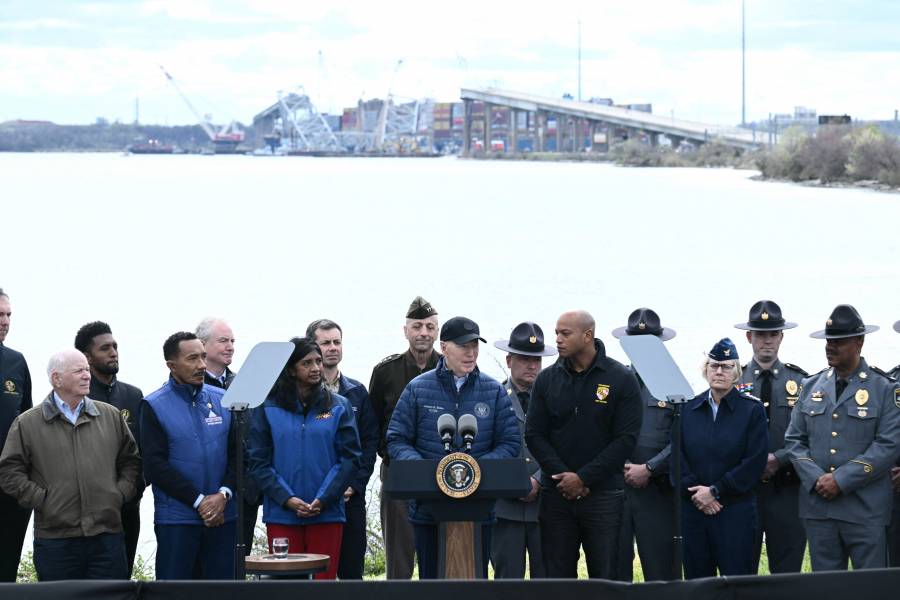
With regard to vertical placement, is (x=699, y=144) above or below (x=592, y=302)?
above

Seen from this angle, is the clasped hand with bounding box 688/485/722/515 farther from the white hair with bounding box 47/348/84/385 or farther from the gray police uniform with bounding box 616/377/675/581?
the white hair with bounding box 47/348/84/385

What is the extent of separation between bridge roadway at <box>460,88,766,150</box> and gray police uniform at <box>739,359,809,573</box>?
130033 mm

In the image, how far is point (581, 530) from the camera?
7254 mm

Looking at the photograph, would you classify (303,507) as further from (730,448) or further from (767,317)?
(767,317)

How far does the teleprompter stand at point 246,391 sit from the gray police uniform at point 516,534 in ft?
5.09

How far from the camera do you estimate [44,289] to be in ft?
118

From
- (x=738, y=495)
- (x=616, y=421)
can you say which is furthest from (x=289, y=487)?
(x=738, y=495)

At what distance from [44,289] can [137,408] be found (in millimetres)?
29810

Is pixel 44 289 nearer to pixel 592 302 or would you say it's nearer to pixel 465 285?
pixel 465 285

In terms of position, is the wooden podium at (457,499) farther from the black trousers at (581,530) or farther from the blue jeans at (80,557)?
the blue jeans at (80,557)

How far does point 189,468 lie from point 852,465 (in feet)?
10.7

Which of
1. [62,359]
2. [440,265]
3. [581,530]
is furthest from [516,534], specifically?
[440,265]

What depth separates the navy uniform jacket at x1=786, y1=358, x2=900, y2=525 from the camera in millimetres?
6996

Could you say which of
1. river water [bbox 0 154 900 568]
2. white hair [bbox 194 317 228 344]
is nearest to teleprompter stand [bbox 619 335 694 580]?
white hair [bbox 194 317 228 344]
